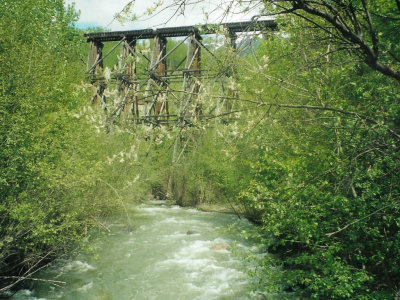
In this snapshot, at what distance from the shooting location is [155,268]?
704cm

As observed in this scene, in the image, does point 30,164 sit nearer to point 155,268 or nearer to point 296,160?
point 155,268

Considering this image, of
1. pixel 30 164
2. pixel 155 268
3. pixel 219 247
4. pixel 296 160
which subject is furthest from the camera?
pixel 219 247

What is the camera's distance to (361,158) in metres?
3.67

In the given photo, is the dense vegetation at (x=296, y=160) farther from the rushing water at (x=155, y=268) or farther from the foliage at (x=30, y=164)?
the rushing water at (x=155, y=268)

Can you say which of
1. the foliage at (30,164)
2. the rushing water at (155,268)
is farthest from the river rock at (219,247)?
the foliage at (30,164)

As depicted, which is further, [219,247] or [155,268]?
[219,247]

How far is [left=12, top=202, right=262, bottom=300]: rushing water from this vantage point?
5.84 meters

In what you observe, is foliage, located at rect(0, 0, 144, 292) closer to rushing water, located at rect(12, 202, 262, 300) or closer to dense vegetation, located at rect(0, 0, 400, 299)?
dense vegetation, located at rect(0, 0, 400, 299)

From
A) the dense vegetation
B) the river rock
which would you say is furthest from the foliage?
the river rock

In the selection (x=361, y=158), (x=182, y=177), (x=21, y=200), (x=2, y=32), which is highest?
(x=2, y=32)

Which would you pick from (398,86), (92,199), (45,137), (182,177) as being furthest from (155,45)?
(398,86)

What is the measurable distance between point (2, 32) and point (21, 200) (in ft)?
8.44

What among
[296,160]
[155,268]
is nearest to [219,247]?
[155,268]

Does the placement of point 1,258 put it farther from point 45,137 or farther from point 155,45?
point 155,45
